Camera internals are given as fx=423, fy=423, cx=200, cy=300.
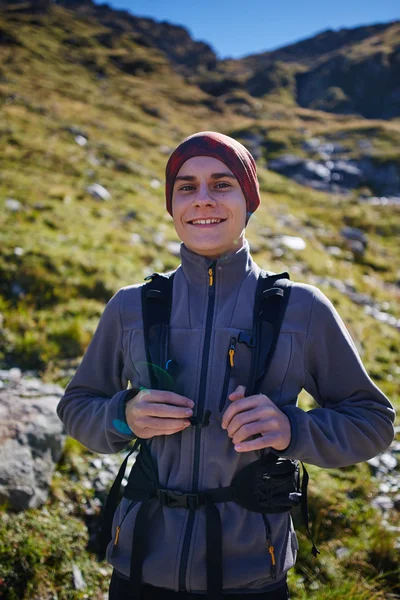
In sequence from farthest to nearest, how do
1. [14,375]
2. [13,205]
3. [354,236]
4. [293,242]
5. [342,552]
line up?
[354,236]
[293,242]
[13,205]
[14,375]
[342,552]

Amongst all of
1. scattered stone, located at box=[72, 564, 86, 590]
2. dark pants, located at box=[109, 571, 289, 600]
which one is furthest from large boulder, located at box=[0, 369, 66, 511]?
dark pants, located at box=[109, 571, 289, 600]

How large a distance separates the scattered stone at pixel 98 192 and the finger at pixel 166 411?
16.4m

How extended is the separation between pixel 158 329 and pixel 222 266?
50 centimetres

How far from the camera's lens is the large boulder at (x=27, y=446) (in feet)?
13.7

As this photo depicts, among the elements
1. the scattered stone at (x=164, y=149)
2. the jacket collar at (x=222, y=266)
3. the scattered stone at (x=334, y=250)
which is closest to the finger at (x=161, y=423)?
the jacket collar at (x=222, y=266)

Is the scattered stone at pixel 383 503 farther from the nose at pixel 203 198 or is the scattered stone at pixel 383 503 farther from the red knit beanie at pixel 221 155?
the nose at pixel 203 198

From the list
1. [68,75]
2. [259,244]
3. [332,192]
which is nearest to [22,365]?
[259,244]

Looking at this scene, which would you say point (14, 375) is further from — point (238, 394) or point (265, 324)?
point (238, 394)

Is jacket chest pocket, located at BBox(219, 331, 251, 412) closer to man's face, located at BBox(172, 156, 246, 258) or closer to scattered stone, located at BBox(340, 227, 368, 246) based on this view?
man's face, located at BBox(172, 156, 246, 258)

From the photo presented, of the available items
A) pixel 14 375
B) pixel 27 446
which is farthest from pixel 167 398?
pixel 14 375

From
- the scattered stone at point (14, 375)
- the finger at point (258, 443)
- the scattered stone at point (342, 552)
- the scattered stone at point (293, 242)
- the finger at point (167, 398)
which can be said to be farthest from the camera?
the scattered stone at point (293, 242)

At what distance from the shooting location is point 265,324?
221cm

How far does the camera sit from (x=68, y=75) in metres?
58.2

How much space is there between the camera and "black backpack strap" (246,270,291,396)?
2.11 m
